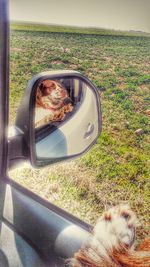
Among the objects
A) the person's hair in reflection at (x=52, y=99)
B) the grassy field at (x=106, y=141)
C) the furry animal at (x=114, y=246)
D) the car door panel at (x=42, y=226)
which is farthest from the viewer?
the grassy field at (x=106, y=141)

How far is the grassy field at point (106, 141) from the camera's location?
8.11ft

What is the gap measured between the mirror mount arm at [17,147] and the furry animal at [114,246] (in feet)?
0.92

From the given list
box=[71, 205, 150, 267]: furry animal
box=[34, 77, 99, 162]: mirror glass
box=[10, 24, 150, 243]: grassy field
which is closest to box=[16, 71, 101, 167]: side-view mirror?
box=[34, 77, 99, 162]: mirror glass

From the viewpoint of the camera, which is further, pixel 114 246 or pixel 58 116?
pixel 58 116

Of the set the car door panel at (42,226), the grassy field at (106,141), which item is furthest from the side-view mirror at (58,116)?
the grassy field at (106,141)

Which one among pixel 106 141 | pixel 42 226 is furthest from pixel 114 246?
pixel 106 141

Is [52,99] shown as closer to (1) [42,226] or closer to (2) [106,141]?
(1) [42,226]

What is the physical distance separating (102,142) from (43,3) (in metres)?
7.74

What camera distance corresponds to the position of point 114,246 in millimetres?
764

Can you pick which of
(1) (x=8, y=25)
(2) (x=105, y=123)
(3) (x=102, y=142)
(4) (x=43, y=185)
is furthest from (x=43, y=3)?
(1) (x=8, y=25)

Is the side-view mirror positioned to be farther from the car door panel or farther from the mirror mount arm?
the car door panel

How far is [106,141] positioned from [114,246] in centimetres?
294

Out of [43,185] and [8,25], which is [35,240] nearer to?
[8,25]

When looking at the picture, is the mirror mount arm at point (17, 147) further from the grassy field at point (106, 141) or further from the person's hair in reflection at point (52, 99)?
the grassy field at point (106, 141)
